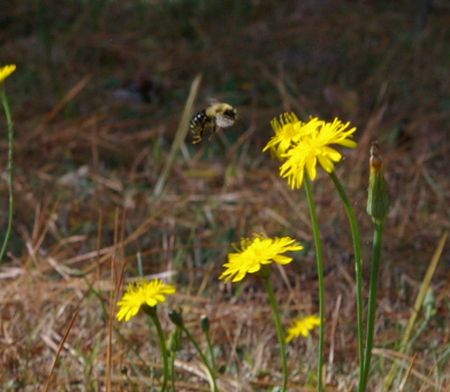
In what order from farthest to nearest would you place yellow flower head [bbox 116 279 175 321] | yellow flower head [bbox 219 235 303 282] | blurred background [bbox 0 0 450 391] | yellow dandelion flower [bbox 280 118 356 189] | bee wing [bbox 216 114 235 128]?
blurred background [bbox 0 0 450 391]
bee wing [bbox 216 114 235 128]
yellow flower head [bbox 116 279 175 321]
yellow flower head [bbox 219 235 303 282]
yellow dandelion flower [bbox 280 118 356 189]

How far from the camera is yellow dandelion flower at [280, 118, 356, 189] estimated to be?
1237mm

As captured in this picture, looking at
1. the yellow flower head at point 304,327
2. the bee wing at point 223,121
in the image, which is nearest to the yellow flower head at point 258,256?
the bee wing at point 223,121

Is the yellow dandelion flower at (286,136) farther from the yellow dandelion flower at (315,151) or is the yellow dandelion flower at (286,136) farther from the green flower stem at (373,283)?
the green flower stem at (373,283)

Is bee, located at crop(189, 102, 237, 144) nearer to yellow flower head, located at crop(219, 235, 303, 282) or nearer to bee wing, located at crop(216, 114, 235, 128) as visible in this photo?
bee wing, located at crop(216, 114, 235, 128)

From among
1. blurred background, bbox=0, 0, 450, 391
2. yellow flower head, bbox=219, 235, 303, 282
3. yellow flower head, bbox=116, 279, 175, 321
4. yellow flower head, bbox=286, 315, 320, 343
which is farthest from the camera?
blurred background, bbox=0, 0, 450, 391

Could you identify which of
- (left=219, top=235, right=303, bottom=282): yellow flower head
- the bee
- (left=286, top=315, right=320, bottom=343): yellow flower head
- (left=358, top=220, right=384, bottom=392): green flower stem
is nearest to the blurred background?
(left=286, top=315, right=320, bottom=343): yellow flower head

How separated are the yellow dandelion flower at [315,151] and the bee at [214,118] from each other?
0.56 meters

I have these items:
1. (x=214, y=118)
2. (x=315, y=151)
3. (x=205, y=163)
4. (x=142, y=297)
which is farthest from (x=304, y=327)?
(x=205, y=163)

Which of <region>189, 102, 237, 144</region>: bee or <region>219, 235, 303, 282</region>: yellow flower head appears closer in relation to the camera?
<region>219, 235, 303, 282</region>: yellow flower head

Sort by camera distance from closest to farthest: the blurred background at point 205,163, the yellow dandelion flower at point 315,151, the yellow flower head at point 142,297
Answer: the yellow dandelion flower at point 315,151
the yellow flower head at point 142,297
the blurred background at point 205,163

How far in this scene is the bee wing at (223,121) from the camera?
1842 millimetres

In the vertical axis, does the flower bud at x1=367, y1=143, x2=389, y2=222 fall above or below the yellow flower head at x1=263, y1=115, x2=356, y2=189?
below

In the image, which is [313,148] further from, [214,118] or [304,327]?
[304,327]

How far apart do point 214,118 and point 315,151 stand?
2.21 feet
